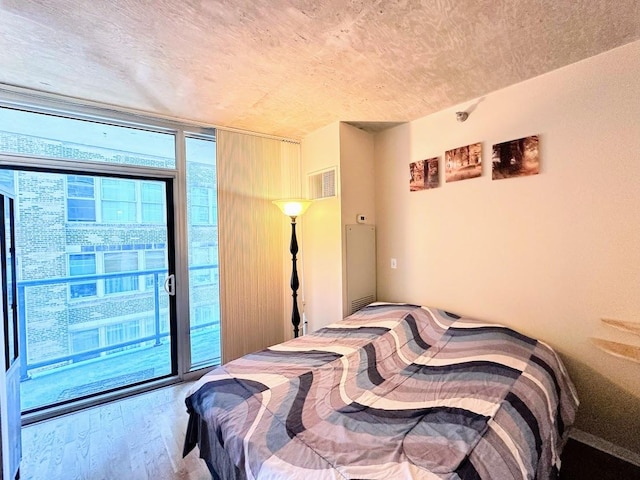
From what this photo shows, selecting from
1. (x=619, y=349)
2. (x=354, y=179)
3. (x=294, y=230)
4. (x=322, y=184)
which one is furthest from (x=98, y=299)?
(x=619, y=349)

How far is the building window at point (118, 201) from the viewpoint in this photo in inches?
102

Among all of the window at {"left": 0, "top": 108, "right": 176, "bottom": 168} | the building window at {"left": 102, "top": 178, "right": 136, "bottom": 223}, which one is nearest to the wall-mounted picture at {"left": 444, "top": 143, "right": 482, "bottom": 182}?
the window at {"left": 0, "top": 108, "right": 176, "bottom": 168}

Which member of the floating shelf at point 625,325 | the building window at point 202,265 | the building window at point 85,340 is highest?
the building window at point 202,265

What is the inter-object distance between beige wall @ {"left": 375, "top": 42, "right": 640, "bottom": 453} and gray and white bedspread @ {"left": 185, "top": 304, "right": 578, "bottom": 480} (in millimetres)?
261

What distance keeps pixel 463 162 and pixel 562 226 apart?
883 mm

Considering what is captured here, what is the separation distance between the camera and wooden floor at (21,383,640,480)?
1.71 meters

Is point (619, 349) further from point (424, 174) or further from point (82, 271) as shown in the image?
point (82, 271)

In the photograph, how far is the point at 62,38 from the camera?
1.56 meters

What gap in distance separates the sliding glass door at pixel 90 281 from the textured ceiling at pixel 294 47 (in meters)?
0.83

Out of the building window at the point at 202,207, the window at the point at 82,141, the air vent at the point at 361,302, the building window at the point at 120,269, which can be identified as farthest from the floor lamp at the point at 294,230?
the building window at the point at 120,269

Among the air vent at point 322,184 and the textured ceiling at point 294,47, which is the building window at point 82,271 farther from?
the air vent at point 322,184

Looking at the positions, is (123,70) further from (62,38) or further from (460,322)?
(460,322)

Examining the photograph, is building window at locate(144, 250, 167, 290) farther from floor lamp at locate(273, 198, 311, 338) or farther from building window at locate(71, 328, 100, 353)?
floor lamp at locate(273, 198, 311, 338)

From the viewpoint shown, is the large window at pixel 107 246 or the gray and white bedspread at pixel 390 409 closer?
the gray and white bedspread at pixel 390 409
